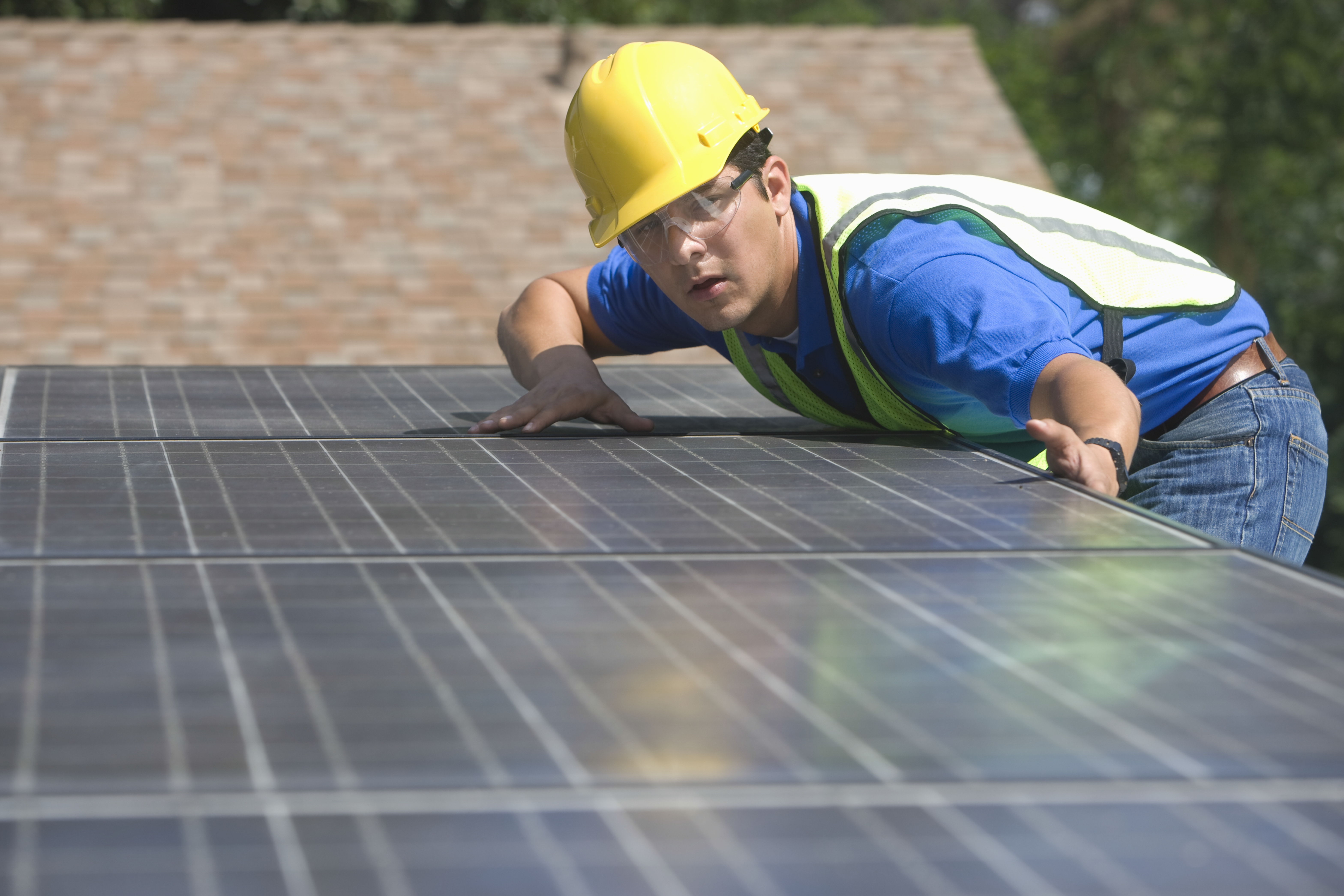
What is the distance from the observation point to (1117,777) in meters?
1.43

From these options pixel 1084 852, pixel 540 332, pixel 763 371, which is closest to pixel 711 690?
pixel 1084 852

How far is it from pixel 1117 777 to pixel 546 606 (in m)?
0.79

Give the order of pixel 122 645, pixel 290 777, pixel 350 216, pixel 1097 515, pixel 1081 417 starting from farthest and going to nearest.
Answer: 1. pixel 350 216
2. pixel 1081 417
3. pixel 1097 515
4. pixel 122 645
5. pixel 290 777

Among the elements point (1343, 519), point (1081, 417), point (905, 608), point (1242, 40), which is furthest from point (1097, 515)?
point (1242, 40)

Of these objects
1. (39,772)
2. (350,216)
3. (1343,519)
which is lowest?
(1343,519)

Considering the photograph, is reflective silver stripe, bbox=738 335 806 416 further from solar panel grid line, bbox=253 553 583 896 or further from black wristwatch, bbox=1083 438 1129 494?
solar panel grid line, bbox=253 553 583 896

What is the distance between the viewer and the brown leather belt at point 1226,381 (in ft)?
11.3

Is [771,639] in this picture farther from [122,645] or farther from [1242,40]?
[1242,40]

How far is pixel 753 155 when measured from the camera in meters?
3.32

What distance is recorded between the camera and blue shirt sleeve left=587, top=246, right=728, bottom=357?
4.04 meters

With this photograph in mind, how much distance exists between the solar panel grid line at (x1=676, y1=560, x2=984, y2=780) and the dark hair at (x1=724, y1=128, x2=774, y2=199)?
147 cm

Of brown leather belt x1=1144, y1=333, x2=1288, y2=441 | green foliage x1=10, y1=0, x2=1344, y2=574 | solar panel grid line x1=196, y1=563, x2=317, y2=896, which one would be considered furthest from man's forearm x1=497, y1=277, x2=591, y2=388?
green foliage x1=10, y1=0, x2=1344, y2=574

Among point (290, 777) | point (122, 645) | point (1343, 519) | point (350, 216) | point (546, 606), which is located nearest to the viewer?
point (290, 777)

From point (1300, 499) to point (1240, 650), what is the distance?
1.75m
